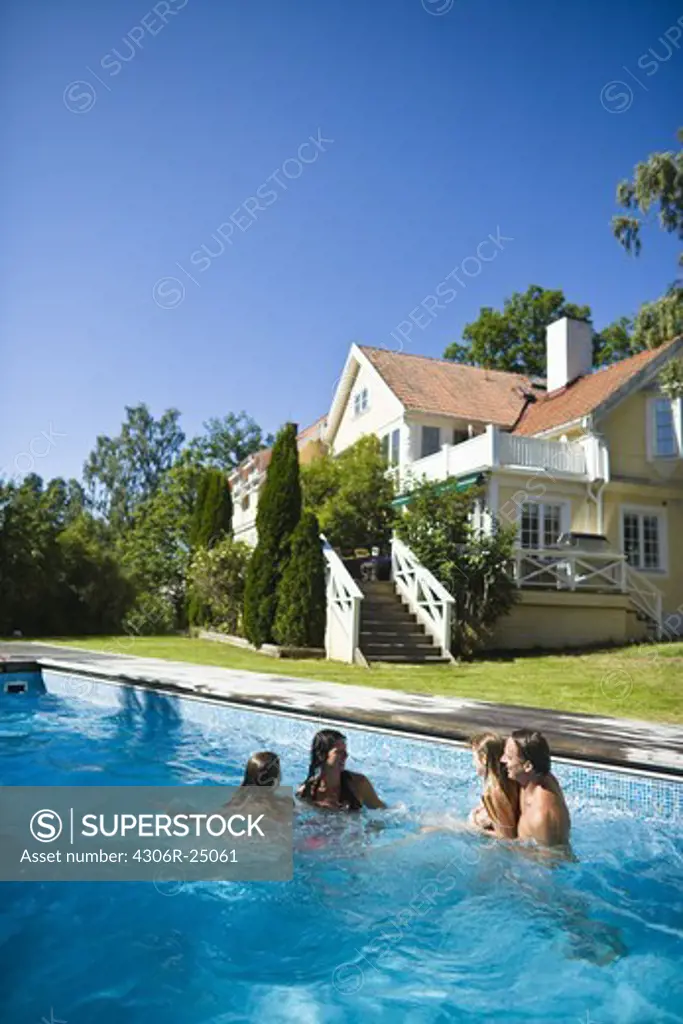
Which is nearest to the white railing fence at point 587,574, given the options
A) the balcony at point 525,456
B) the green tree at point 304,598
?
the balcony at point 525,456

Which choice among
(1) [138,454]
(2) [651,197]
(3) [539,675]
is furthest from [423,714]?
(1) [138,454]

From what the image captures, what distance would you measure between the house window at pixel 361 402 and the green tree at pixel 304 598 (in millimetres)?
11206

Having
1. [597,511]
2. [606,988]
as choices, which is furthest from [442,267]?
[606,988]

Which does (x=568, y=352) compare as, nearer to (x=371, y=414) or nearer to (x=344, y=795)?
(x=371, y=414)

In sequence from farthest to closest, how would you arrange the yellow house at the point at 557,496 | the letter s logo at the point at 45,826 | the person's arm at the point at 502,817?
the yellow house at the point at 557,496
the letter s logo at the point at 45,826
the person's arm at the point at 502,817

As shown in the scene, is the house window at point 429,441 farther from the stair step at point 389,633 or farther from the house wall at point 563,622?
the stair step at point 389,633

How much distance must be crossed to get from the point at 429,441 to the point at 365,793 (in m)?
19.2

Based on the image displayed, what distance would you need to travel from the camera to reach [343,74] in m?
11.4

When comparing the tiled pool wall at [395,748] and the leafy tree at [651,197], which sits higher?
the leafy tree at [651,197]

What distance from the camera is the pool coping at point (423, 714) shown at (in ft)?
18.4

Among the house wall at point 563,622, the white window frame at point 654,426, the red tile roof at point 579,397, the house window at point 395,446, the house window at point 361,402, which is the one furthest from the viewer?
the house window at point 361,402

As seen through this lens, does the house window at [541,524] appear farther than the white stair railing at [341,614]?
Yes

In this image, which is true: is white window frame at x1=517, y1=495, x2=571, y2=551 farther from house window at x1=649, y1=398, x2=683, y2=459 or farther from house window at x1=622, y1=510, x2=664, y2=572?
house window at x1=649, y1=398, x2=683, y2=459

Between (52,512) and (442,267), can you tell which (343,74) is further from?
(52,512)
